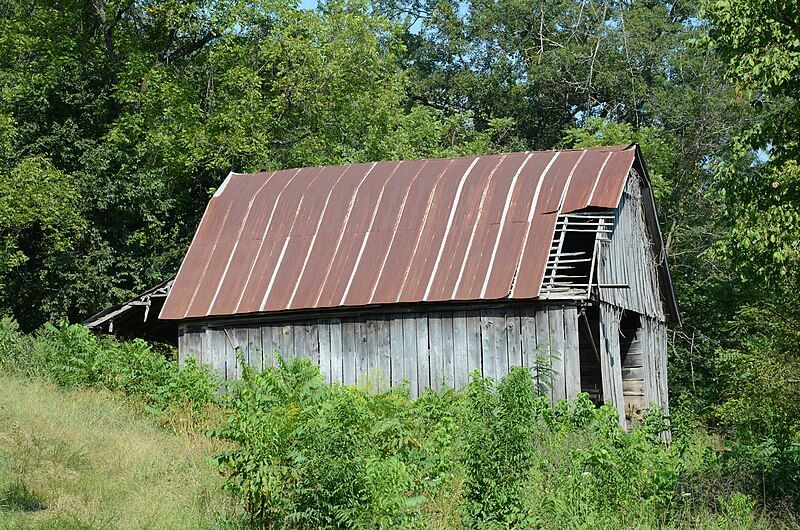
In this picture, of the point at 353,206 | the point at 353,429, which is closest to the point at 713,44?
the point at 353,206

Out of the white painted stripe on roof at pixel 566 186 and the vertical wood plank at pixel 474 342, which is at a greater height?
the white painted stripe on roof at pixel 566 186

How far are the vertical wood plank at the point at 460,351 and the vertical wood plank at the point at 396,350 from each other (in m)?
0.93

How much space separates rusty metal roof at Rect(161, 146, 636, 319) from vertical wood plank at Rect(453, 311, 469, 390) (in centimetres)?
47

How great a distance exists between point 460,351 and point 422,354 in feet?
2.21

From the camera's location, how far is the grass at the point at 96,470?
9680 mm

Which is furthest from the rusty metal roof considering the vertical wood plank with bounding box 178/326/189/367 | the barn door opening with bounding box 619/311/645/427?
the barn door opening with bounding box 619/311/645/427

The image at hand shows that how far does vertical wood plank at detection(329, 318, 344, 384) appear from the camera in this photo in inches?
715

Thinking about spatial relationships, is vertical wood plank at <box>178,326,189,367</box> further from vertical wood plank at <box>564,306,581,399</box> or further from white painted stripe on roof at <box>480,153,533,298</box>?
vertical wood plank at <box>564,306,581,399</box>

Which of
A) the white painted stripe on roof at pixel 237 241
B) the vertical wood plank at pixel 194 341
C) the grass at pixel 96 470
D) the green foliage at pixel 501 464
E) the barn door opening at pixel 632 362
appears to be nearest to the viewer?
the green foliage at pixel 501 464

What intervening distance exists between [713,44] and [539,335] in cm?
508

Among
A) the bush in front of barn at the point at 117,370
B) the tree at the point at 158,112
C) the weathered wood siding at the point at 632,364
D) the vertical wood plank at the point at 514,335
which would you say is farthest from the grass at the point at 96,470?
the tree at the point at 158,112

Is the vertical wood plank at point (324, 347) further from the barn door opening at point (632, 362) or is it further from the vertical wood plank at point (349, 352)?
the barn door opening at point (632, 362)

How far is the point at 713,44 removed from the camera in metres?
15.0

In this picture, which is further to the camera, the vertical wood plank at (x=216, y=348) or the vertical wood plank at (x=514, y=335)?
the vertical wood plank at (x=216, y=348)
